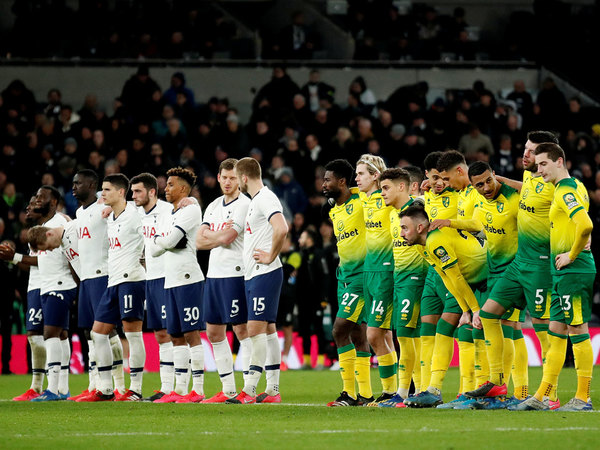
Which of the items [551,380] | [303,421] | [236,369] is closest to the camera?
[303,421]

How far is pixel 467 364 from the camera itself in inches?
437

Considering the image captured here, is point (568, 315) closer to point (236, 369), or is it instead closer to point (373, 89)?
point (236, 369)

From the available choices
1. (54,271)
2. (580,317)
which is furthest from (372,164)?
(54,271)

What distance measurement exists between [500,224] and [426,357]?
→ 1.60 metres

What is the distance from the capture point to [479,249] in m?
11.2

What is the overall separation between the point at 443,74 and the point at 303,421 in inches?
706

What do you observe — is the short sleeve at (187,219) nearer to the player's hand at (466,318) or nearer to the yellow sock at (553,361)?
the player's hand at (466,318)

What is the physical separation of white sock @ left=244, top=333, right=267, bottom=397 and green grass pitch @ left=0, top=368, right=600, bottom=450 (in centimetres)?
48

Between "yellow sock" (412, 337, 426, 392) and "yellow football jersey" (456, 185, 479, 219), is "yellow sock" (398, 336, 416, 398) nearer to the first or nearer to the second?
"yellow sock" (412, 337, 426, 392)

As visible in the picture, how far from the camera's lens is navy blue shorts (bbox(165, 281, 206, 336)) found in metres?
12.2

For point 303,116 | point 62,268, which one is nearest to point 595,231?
point 303,116

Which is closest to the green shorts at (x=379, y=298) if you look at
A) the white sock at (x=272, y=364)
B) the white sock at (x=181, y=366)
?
the white sock at (x=272, y=364)

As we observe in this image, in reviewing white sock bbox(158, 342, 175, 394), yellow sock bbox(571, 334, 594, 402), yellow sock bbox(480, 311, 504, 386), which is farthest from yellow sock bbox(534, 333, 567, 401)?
white sock bbox(158, 342, 175, 394)

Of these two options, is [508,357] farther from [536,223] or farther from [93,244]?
[93,244]
